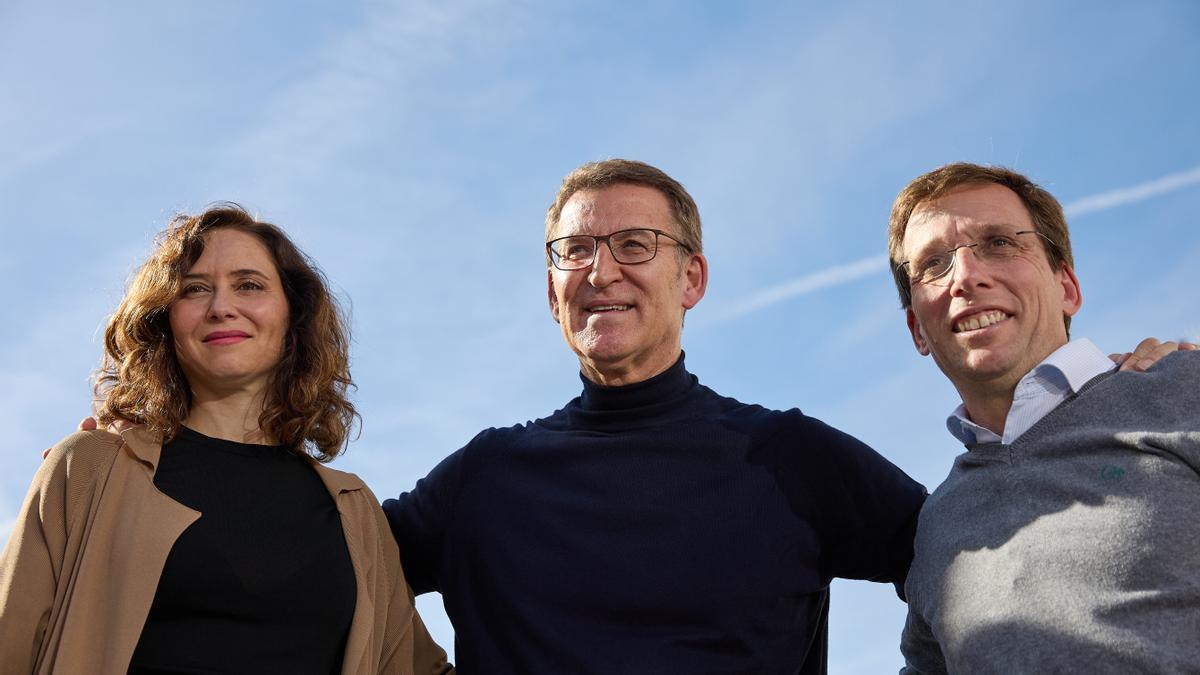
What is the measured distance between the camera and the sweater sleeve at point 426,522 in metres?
4.41

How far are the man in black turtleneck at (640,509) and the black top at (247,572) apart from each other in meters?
0.49

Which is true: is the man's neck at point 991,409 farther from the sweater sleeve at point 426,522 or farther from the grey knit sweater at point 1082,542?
the sweater sleeve at point 426,522

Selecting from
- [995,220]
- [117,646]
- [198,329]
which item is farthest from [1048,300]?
[117,646]

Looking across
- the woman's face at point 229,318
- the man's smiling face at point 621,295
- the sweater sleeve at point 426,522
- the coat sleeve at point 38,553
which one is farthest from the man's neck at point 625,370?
the coat sleeve at point 38,553

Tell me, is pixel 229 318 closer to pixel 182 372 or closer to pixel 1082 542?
pixel 182 372

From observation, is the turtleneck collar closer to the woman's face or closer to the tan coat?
the tan coat

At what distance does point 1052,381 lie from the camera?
371cm

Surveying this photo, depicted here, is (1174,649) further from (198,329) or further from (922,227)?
(198,329)

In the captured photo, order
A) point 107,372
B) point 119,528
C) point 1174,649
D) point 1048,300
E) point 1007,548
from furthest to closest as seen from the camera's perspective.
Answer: point 107,372, point 1048,300, point 119,528, point 1007,548, point 1174,649

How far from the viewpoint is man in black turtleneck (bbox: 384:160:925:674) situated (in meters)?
3.94

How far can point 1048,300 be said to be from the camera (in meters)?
3.98

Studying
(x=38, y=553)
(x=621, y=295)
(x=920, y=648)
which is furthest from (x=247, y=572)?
(x=920, y=648)

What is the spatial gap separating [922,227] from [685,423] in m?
1.09

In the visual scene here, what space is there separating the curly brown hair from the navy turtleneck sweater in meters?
0.60
